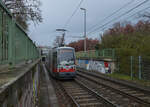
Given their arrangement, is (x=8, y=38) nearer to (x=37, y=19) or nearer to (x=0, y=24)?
(x=0, y=24)

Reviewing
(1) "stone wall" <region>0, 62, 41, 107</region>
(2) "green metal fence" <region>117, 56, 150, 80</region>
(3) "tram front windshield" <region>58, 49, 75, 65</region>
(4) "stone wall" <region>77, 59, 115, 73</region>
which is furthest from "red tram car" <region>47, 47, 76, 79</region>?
(1) "stone wall" <region>0, 62, 41, 107</region>

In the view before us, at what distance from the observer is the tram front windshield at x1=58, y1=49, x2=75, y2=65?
12695 millimetres

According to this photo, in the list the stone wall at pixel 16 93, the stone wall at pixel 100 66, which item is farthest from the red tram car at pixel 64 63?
the stone wall at pixel 16 93

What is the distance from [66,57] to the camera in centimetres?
1296

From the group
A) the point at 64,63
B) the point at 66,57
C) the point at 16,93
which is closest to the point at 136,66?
the point at 66,57

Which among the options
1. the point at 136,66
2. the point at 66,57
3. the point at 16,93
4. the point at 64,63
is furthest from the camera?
the point at 136,66

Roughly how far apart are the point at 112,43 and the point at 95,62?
7.26 meters

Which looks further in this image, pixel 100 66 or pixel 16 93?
pixel 100 66

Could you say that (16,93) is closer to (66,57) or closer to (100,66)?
(66,57)

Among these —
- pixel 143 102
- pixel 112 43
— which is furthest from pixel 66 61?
pixel 112 43

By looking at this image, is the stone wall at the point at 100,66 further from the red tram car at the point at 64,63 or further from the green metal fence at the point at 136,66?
the red tram car at the point at 64,63

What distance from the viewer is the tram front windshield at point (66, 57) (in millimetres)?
12695

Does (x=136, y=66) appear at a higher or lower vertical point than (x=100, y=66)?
higher

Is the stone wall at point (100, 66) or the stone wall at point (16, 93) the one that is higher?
the stone wall at point (16, 93)
